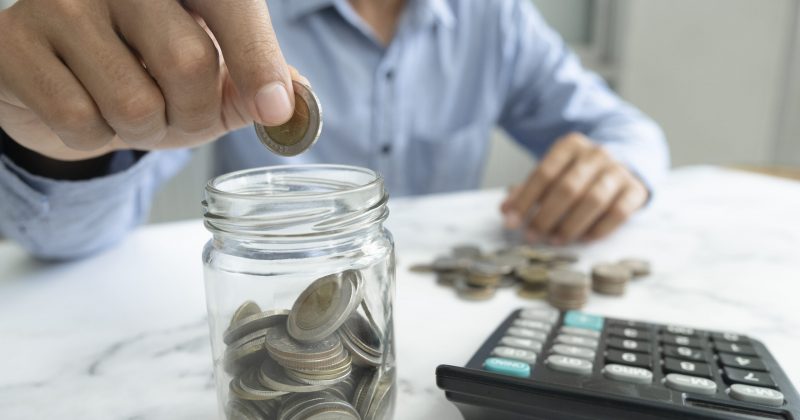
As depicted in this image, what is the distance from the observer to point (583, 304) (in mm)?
530

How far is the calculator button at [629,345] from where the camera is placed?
38 cm

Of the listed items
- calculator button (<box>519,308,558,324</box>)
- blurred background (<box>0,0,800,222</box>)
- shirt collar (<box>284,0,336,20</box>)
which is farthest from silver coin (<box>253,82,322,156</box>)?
blurred background (<box>0,0,800,222</box>)

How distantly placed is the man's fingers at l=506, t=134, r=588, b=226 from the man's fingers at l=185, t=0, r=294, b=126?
495mm

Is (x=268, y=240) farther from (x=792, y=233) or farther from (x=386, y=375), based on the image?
(x=792, y=233)

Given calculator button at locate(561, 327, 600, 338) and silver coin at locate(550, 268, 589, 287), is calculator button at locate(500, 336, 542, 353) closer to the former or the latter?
calculator button at locate(561, 327, 600, 338)

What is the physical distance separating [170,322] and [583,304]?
1.18 ft

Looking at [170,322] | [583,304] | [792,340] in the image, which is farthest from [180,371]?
Result: [792,340]

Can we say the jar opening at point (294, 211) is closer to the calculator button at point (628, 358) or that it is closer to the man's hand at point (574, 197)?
the calculator button at point (628, 358)

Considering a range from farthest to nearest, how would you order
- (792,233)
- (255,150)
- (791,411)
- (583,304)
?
(255,150), (792,233), (583,304), (791,411)

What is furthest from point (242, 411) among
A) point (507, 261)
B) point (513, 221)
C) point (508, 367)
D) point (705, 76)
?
point (705, 76)

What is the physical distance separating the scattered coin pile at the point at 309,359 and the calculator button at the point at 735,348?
0.23 meters

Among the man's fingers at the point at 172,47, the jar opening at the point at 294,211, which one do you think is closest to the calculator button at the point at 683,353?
the jar opening at the point at 294,211

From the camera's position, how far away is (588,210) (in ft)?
2.41

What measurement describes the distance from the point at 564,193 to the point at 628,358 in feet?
1.40
